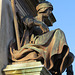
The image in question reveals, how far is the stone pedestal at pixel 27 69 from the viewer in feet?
14.3

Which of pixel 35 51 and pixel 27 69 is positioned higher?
pixel 35 51

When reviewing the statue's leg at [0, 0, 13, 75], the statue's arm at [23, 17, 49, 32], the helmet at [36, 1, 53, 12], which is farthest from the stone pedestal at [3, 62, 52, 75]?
the helmet at [36, 1, 53, 12]

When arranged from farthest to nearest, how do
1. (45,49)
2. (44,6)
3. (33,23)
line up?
1. (44,6)
2. (33,23)
3. (45,49)

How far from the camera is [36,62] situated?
14.8 feet

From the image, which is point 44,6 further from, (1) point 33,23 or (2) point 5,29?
(2) point 5,29

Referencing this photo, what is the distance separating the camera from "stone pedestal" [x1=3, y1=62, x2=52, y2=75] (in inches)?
172

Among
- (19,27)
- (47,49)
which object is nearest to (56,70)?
(47,49)

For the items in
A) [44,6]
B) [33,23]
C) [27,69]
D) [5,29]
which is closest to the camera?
[27,69]

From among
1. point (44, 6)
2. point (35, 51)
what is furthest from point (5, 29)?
point (44, 6)

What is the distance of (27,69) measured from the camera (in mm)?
4422

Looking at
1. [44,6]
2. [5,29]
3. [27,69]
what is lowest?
[27,69]

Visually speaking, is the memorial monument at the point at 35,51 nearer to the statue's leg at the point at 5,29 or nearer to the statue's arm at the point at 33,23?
the statue's arm at the point at 33,23

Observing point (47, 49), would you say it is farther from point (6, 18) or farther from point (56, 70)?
point (6, 18)

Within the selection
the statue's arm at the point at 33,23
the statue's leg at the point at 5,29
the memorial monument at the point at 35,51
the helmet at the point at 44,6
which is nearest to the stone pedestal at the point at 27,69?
the memorial monument at the point at 35,51
